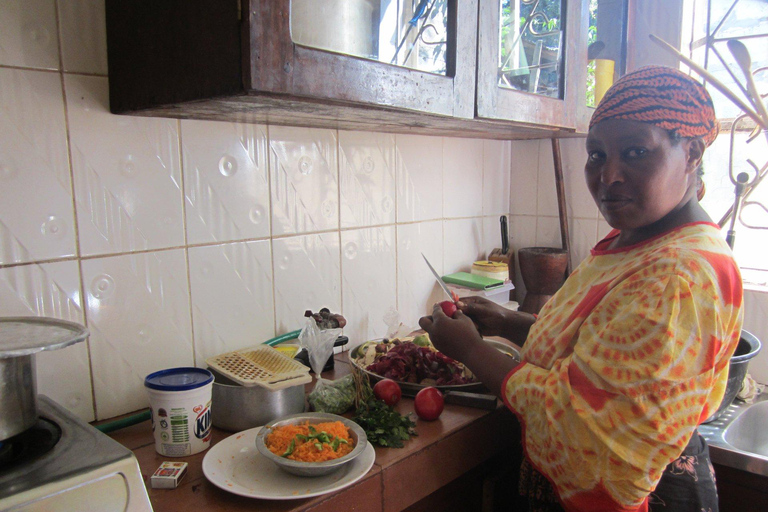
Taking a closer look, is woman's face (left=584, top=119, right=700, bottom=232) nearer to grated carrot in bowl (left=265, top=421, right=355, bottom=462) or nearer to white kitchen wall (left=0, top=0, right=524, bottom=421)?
grated carrot in bowl (left=265, top=421, right=355, bottom=462)

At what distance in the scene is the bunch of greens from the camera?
3.43 ft

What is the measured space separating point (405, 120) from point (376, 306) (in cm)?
65

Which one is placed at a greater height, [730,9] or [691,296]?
[730,9]

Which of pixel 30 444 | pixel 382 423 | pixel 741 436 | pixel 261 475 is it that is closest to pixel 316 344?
pixel 382 423

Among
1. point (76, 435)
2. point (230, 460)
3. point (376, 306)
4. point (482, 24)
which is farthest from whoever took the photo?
point (376, 306)

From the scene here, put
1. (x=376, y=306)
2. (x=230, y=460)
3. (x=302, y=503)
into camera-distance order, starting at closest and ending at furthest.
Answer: (x=302, y=503) < (x=230, y=460) < (x=376, y=306)

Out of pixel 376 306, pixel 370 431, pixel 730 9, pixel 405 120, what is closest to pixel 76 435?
pixel 370 431

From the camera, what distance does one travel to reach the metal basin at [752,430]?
1370mm

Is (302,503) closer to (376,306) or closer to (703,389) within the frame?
(703,389)

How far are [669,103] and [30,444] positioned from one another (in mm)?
1064

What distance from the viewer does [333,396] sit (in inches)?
45.4

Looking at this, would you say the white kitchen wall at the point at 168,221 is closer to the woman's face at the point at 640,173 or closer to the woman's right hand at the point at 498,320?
the woman's right hand at the point at 498,320

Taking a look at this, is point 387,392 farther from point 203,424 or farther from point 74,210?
point 74,210

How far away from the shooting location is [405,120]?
3.95ft
